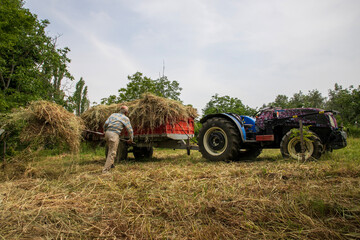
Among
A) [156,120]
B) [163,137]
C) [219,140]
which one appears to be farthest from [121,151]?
[219,140]

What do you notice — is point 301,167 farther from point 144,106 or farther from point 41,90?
point 41,90

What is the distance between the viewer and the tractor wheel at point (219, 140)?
245 inches

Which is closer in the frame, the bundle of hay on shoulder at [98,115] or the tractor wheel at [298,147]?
the tractor wheel at [298,147]

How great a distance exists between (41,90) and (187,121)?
7908 millimetres

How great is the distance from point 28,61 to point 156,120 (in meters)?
9.23

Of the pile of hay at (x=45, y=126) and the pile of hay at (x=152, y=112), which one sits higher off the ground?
the pile of hay at (x=152, y=112)

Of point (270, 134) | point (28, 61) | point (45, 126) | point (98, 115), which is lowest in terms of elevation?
point (270, 134)

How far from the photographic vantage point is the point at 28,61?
1207 centimetres

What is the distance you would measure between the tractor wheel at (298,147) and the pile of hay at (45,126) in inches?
183

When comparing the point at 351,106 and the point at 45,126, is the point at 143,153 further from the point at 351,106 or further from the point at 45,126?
the point at 351,106

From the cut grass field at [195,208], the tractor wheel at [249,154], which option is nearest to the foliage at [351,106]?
the tractor wheel at [249,154]

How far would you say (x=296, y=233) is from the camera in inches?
79.9

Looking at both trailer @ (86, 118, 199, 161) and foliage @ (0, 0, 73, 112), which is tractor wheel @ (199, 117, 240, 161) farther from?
foliage @ (0, 0, 73, 112)

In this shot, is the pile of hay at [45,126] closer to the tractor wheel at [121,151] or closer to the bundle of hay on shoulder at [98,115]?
the tractor wheel at [121,151]
